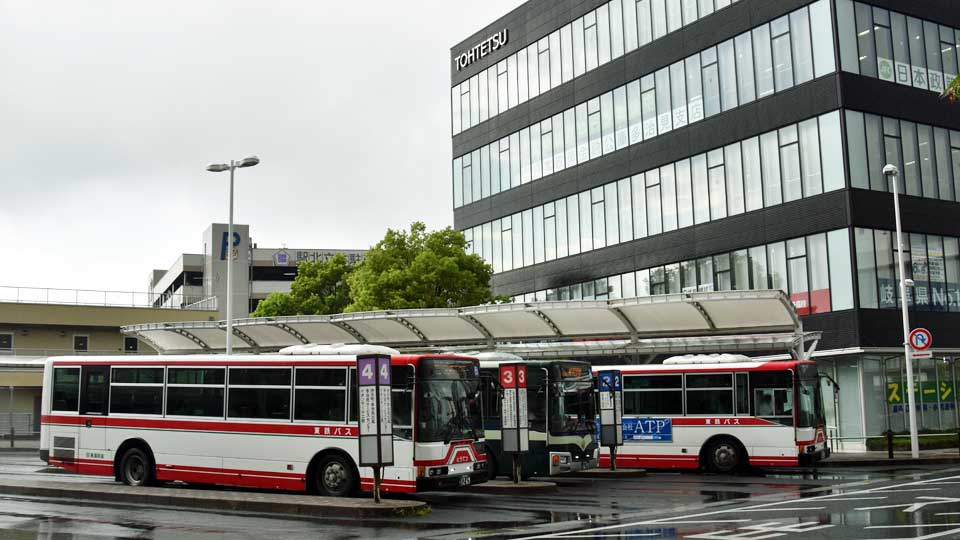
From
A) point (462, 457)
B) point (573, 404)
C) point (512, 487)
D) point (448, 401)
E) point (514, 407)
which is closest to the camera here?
point (462, 457)

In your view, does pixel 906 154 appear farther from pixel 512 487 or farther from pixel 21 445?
pixel 21 445

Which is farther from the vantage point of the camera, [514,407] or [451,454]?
[514,407]

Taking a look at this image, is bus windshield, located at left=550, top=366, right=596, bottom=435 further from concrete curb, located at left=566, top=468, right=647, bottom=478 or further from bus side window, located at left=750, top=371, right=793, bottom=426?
bus side window, located at left=750, top=371, right=793, bottom=426

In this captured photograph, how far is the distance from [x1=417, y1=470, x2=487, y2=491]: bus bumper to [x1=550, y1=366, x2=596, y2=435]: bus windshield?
4.48 metres

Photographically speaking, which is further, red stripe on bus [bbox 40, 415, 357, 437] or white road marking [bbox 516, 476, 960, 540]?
red stripe on bus [bbox 40, 415, 357, 437]

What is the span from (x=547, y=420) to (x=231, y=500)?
27.0 feet

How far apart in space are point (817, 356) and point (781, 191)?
6.25 meters

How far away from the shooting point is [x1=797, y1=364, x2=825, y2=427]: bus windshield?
24.9m

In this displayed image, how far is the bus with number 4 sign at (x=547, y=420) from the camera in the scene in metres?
22.8

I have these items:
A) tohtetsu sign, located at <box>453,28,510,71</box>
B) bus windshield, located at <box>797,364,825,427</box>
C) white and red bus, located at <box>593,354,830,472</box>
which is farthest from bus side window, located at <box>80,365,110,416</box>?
tohtetsu sign, located at <box>453,28,510,71</box>

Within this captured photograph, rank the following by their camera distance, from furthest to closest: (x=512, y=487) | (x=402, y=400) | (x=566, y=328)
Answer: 1. (x=566, y=328)
2. (x=512, y=487)
3. (x=402, y=400)

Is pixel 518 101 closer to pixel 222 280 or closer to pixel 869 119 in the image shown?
pixel 869 119

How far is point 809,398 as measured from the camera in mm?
25281

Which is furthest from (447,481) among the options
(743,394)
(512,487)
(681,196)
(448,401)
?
(681,196)
